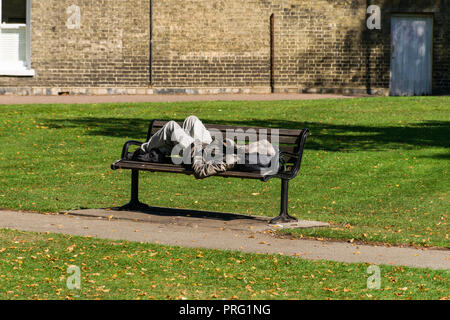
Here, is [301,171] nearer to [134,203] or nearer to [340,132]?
[134,203]

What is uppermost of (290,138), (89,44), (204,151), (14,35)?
(14,35)

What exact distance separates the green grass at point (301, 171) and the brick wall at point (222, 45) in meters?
5.40

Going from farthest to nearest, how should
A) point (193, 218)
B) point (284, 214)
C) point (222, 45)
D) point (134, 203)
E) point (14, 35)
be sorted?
point (222, 45), point (14, 35), point (134, 203), point (193, 218), point (284, 214)

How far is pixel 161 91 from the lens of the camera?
27938 mm

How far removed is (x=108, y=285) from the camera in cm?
650

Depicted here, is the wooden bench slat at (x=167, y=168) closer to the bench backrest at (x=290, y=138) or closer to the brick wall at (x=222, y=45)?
the bench backrest at (x=290, y=138)

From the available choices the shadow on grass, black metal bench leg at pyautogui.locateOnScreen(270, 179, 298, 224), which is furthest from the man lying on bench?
the shadow on grass

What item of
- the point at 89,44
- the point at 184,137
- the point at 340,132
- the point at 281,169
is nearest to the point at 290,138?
the point at 281,169

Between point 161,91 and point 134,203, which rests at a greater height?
point 161,91

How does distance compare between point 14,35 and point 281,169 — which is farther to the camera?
point 14,35

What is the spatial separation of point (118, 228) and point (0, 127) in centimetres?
970

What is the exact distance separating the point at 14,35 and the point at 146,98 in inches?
204

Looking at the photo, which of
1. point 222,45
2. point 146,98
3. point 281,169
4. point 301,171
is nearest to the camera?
point 281,169

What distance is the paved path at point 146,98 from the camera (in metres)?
24.3
